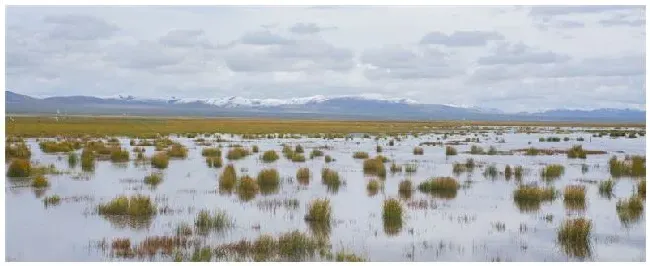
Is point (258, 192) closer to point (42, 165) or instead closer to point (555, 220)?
point (555, 220)

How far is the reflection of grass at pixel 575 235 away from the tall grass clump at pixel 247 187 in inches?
378

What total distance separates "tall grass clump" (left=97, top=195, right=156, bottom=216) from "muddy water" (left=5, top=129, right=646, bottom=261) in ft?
1.23

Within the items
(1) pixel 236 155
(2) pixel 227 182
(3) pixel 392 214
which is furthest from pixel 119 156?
(3) pixel 392 214

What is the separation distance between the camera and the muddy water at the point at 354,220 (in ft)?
46.3

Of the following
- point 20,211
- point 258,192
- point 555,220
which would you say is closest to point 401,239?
point 555,220

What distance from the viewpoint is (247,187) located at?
22406 mm

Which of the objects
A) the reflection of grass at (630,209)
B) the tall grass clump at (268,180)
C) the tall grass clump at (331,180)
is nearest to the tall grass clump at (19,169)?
the tall grass clump at (268,180)

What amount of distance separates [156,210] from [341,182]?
28.4 ft

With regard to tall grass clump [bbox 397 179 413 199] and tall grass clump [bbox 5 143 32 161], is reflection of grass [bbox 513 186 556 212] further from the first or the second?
tall grass clump [bbox 5 143 32 161]

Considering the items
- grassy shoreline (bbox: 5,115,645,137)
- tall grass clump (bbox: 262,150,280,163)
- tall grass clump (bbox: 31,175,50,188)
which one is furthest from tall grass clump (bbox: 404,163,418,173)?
grassy shoreline (bbox: 5,115,645,137)

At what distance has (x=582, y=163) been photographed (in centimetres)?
3453

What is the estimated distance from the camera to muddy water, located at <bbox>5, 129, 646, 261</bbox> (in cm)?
1410

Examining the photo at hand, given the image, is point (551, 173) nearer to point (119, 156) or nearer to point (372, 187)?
point (372, 187)

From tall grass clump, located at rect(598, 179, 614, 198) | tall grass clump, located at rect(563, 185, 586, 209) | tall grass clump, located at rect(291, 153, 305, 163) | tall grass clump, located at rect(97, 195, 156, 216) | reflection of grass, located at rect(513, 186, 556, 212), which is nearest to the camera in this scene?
tall grass clump, located at rect(97, 195, 156, 216)
